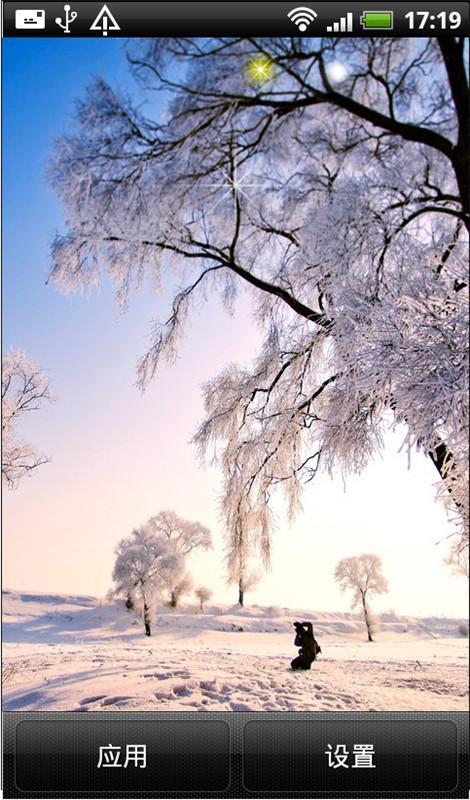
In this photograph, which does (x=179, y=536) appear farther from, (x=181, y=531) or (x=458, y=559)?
(x=458, y=559)

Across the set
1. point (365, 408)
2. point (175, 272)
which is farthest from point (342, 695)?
point (175, 272)

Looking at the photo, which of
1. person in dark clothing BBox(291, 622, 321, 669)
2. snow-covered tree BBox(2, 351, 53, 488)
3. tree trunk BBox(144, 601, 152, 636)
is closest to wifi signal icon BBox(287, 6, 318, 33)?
snow-covered tree BBox(2, 351, 53, 488)

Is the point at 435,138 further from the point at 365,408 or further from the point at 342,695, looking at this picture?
the point at 342,695

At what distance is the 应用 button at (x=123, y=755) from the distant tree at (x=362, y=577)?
204cm

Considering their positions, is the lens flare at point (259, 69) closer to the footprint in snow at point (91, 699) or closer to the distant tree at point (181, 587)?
the footprint in snow at point (91, 699)

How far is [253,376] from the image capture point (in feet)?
17.3

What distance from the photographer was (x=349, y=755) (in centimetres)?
174

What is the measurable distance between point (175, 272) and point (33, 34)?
2657 millimetres

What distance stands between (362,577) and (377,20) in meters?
3.62

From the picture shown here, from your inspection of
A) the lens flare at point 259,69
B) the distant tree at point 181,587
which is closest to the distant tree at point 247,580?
the distant tree at point 181,587

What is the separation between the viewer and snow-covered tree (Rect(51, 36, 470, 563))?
93.7 inches

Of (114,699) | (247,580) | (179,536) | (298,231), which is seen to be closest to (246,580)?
(247,580)

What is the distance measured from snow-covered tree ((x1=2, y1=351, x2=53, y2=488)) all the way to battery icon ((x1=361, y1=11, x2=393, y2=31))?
2.27 metres

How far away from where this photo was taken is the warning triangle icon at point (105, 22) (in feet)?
6.94
